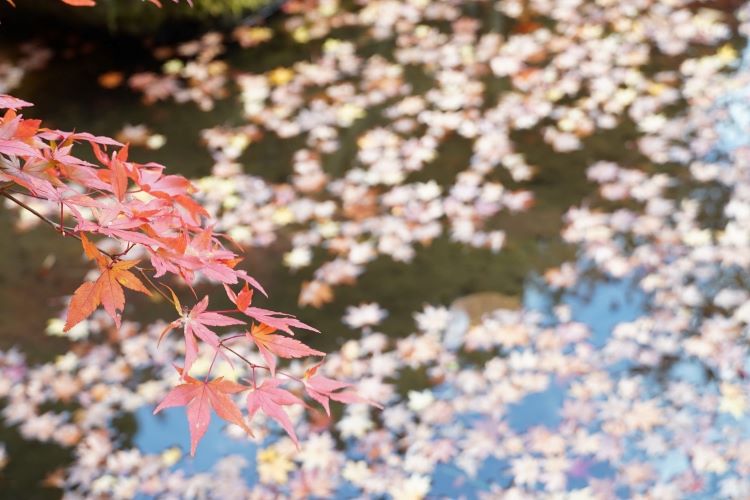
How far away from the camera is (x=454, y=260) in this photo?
14.1 feet

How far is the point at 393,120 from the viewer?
531 centimetres

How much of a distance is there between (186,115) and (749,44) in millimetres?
3713

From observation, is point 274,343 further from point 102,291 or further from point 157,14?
point 157,14

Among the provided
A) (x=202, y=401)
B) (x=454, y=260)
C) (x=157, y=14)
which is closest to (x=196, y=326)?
(x=202, y=401)

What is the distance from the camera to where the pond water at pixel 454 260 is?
3465 millimetres

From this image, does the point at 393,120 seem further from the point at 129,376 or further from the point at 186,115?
the point at 129,376

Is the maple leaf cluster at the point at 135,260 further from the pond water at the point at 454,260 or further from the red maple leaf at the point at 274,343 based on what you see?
the pond water at the point at 454,260

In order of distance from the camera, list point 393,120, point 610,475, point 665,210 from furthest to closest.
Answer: point 393,120 → point 665,210 → point 610,475

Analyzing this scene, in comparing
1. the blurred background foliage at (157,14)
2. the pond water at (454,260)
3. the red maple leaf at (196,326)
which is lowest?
the red maple leaf at (196,326)

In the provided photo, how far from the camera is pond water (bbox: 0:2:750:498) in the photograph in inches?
136

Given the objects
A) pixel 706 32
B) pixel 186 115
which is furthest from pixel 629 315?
pixel 186 115

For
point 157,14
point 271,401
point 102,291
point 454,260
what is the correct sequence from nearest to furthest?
point 102,291 < point 271,401 < point 454,260 < point 157,14

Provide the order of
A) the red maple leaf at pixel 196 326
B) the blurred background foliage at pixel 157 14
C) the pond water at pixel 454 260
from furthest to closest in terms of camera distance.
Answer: the blurred background foliage at pixel 157 14 < the pond water at pixel 454 260 < the red maple leaf at pixel 196 326

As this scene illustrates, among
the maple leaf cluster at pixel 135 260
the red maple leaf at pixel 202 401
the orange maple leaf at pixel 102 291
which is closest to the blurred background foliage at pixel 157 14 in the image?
the maple leaf cluster at pixel 135 260
